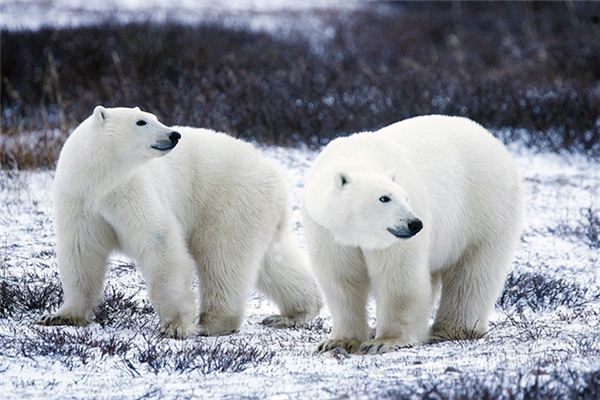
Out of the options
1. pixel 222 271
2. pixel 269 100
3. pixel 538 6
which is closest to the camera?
pixel 222 271

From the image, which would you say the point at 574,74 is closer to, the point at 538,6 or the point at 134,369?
the point at 538,6

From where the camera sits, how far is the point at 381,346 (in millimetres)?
4086

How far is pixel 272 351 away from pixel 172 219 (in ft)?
2.95

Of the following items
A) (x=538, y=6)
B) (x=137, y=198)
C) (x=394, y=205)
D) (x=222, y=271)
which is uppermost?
(x=394, y=205)

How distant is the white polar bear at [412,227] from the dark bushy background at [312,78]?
157 inches

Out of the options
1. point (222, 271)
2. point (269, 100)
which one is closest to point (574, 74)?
point (269, 100)

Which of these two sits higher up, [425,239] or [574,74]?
[425,239]

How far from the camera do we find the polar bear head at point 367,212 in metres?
3.75

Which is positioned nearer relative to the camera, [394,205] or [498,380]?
[498,380]

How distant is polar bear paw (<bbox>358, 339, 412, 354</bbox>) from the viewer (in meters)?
4.07

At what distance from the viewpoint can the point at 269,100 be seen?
9.31m

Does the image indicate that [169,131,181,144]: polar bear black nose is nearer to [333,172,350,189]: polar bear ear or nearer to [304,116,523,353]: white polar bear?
[304,116,523,353]: white polar bear

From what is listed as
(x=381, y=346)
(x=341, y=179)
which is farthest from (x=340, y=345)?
(x=341, y=179)

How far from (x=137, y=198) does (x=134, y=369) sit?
40.3 inches
